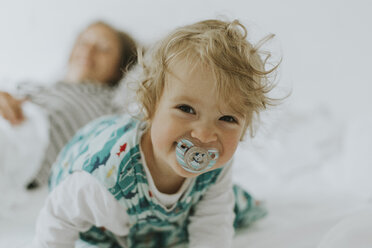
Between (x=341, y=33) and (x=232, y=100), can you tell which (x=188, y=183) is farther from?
(x=341, y=33)

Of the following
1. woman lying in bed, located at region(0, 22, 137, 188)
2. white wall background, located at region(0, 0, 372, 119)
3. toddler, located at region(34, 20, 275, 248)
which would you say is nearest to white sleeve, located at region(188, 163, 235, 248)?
toddler, located at region(34, 20, 275, 248)

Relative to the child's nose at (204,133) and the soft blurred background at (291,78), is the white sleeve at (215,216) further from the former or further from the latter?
the child's nose at (204,133)

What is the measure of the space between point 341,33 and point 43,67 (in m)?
1.27

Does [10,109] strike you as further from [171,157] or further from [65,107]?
[171,157]

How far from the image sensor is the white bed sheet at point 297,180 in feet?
2.71

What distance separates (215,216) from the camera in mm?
778

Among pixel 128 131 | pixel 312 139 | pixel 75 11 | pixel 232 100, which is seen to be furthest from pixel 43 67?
pixel 232 100

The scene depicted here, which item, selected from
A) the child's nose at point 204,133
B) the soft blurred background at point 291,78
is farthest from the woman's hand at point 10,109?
the child's nose at point 204,133

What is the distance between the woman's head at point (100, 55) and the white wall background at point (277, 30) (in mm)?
128

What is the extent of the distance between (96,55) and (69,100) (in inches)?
11.2

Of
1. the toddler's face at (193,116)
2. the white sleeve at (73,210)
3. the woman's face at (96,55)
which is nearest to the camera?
the toddler's face at (193,116)

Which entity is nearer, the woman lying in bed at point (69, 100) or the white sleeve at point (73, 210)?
the white sleeve at point (73, 210)

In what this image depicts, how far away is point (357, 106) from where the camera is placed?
1.43m

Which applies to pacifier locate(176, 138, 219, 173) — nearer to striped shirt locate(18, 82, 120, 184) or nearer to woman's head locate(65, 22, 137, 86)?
striped shirt locate(18, 82, 120, 184)
